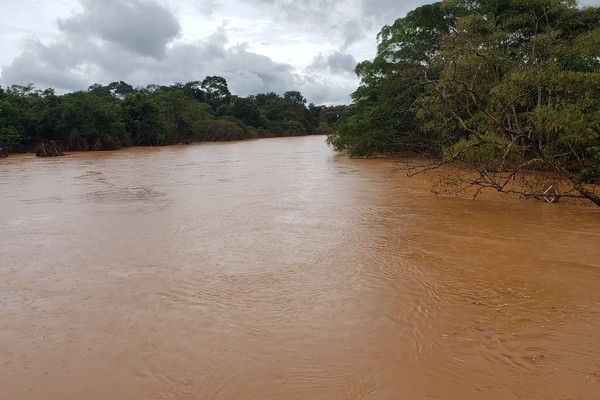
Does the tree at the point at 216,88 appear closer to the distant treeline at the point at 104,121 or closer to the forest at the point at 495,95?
the distant treeline at the point at 104,121

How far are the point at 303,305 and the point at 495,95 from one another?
8843 millimetres

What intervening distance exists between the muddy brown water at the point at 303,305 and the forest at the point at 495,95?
1.71 m

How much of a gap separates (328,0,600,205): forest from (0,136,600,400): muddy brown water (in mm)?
1712

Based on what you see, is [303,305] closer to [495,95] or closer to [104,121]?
[495,95]

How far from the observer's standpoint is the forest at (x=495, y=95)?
887 cm

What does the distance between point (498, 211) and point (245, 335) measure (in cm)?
679

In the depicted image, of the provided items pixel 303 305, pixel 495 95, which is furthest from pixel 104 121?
pixel 303 305

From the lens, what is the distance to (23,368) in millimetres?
3283

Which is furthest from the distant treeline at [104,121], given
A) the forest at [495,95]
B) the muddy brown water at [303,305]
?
the muddy brown water at [303,305]

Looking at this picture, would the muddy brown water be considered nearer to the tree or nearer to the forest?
the forest

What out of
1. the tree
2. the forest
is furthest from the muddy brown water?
the tree

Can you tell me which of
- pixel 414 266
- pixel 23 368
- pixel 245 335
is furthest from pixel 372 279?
pixel 23 368

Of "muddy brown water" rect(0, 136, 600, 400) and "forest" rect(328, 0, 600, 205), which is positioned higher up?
"forest" rect(328, 0, 600, 205)

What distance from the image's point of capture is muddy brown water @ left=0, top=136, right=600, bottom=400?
3.06 meters
